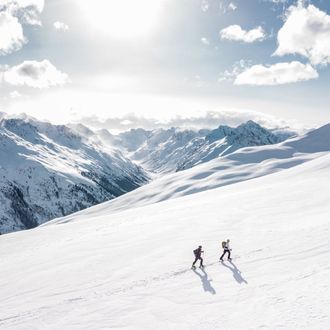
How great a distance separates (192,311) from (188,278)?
17.4 ft

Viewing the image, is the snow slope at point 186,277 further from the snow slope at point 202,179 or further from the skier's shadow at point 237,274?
the snow slope at point 202,179

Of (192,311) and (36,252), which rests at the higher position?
(36,252)

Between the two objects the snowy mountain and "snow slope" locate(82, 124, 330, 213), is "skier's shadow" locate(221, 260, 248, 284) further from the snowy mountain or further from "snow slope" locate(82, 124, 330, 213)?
"snow slope" locate(82, 124, 330, 213)

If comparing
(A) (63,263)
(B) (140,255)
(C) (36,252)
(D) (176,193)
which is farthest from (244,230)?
(D) (176,193)

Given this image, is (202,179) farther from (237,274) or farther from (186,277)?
(237,274)

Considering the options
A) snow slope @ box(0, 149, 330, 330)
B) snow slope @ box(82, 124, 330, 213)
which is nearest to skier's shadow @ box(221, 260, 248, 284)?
snow slope @ box(0, 149, 330, 330)

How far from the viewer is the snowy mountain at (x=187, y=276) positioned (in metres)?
18.3

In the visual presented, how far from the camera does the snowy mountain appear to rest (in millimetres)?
18312

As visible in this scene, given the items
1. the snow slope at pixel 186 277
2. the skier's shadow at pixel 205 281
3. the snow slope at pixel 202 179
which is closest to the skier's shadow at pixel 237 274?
the snow slope at pixel 186 277

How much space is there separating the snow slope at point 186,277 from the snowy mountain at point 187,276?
0.08 metres

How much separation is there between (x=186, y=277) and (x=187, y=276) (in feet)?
0.71

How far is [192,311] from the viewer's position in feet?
63.2

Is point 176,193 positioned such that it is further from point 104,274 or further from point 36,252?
point 104,274

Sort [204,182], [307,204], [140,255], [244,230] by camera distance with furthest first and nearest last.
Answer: [204,182], [307,204], [244,230], [140,255]
